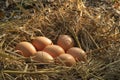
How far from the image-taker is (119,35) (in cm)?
341

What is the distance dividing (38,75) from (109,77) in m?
0.50

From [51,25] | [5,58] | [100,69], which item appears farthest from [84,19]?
[5,58]

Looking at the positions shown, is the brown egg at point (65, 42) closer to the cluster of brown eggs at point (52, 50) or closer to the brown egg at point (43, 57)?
the cluster of brown eggs at point (52, 50)

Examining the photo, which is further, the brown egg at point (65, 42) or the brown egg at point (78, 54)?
the brown egg at point (65, 42)

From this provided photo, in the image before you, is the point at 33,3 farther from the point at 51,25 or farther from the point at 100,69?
the point at 100,69

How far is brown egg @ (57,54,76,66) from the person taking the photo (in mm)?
3018

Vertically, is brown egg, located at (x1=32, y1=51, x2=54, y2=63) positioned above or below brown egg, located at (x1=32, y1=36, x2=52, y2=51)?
below

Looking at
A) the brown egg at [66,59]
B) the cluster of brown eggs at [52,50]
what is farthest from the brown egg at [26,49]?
the brown egg at [66,59]

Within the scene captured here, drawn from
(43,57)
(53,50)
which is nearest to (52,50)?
(53,50)

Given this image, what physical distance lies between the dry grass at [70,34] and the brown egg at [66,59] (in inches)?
2.2

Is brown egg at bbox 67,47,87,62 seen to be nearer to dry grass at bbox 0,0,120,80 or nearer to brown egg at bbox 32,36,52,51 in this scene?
dry grass at bbox 0,0,120,80

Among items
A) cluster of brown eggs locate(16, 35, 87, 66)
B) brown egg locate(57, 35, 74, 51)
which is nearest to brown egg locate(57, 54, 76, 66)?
cluster of brown eggs locate(16, 35, 87, 66)

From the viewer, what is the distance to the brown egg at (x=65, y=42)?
3.26 metres

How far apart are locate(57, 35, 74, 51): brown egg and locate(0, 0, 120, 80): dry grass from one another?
0.22ft
